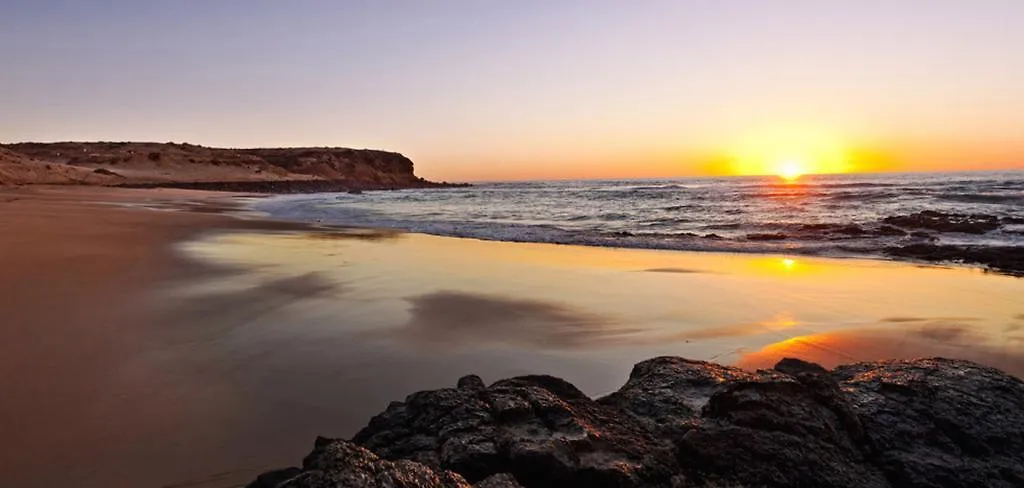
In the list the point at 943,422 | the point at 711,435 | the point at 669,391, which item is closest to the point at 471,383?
the point at 669,391

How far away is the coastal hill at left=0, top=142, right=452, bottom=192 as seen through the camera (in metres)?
39.6

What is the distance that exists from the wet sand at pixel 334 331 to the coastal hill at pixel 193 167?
3404 centimetres

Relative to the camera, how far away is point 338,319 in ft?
16.8

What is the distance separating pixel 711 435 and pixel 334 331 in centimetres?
333

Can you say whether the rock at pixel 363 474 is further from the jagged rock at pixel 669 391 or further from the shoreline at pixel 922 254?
the shoreline at pixel 922 254

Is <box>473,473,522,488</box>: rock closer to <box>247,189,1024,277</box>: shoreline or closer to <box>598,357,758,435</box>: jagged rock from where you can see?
<box>598,357,758,435</box>: jagged rock

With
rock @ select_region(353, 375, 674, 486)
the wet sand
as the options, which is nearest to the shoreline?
the wet sand

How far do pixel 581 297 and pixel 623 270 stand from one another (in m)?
2.12

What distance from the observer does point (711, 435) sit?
224 centimetres

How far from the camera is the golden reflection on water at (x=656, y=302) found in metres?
4.63

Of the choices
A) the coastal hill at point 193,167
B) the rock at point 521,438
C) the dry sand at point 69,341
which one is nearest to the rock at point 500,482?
the rock at point 521,438

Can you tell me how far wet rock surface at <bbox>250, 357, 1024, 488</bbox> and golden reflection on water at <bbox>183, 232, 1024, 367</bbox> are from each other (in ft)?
5.45

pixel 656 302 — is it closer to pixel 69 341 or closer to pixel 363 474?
pixel 363 474

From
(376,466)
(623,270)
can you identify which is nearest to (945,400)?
(376,466)
